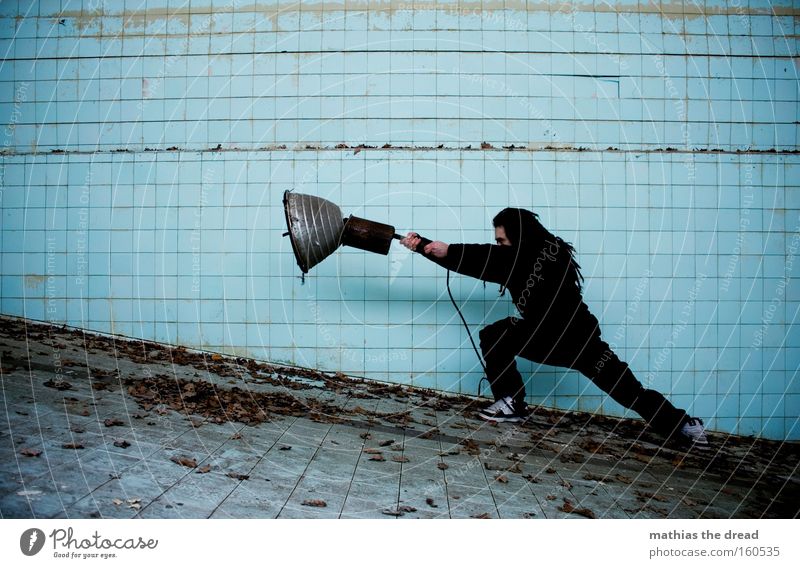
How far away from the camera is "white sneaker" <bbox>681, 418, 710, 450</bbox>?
4.26 metres

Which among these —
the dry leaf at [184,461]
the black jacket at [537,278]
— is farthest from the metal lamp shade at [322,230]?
the dry leaf at [184,461]

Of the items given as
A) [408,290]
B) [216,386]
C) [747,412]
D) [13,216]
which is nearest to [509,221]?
[408,290]

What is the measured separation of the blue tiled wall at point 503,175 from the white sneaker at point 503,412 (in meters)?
1.09

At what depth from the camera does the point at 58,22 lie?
19.7 ft

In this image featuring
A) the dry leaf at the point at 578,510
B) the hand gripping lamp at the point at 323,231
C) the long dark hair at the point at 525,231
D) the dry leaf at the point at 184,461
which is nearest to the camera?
the dry leaf at the point at 578,510

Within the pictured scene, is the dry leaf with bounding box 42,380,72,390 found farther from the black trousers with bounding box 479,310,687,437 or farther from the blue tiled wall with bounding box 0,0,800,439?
the black trousers with bounding box 479,310,687,437

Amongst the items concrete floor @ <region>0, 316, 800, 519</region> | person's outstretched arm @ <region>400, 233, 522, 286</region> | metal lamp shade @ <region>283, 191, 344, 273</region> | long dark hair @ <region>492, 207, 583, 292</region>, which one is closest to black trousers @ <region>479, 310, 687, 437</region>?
concrete floor @ <region>0, 316, 800, 519</region>

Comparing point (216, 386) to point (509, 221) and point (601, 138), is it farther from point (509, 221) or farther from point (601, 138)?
point (601, 138)

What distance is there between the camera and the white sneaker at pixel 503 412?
4.53m

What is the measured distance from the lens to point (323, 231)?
163 inches

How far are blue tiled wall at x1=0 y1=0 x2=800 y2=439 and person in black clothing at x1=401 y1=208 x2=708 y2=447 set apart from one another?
1111mm

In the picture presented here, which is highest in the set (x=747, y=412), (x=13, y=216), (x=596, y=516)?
(x=13, y=216)

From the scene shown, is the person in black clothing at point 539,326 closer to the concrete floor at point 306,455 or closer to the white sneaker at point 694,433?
the white sneaker at point 694,433

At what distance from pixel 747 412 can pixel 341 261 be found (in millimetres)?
4700
